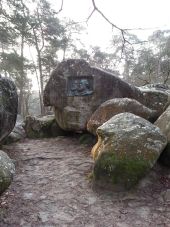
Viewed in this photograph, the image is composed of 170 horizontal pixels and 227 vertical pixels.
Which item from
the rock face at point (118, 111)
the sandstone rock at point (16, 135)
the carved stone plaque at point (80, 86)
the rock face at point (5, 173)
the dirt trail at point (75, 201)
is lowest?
the dirt trail at point (75, 201)

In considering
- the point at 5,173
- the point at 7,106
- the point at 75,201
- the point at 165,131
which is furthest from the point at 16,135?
the point at 5,173

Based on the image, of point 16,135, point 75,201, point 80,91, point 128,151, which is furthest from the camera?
point 16,135

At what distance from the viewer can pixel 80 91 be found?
9641 mm

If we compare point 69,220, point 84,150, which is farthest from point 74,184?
point 84,150

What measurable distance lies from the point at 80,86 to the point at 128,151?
476cm

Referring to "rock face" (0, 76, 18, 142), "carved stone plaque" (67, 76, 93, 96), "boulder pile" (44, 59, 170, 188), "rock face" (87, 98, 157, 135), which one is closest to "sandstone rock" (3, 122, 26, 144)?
"rock face" (0, 76, 18, 142)

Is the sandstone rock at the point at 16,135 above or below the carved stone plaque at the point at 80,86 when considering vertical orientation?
below

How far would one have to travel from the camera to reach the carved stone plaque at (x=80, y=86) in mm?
9609

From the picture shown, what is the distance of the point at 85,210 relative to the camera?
468 cm

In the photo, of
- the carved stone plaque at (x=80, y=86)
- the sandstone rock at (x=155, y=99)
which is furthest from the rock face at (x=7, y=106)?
the sandstone rock at (x=155, y=99)

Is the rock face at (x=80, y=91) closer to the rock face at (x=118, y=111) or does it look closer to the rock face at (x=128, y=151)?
the rock face at (x=118, y=111)

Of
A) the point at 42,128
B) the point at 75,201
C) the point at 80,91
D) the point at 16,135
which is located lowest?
the point at 75,201

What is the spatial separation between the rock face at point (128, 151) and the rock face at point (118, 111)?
1900 millimetres

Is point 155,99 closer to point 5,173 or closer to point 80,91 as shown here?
point 80,91
